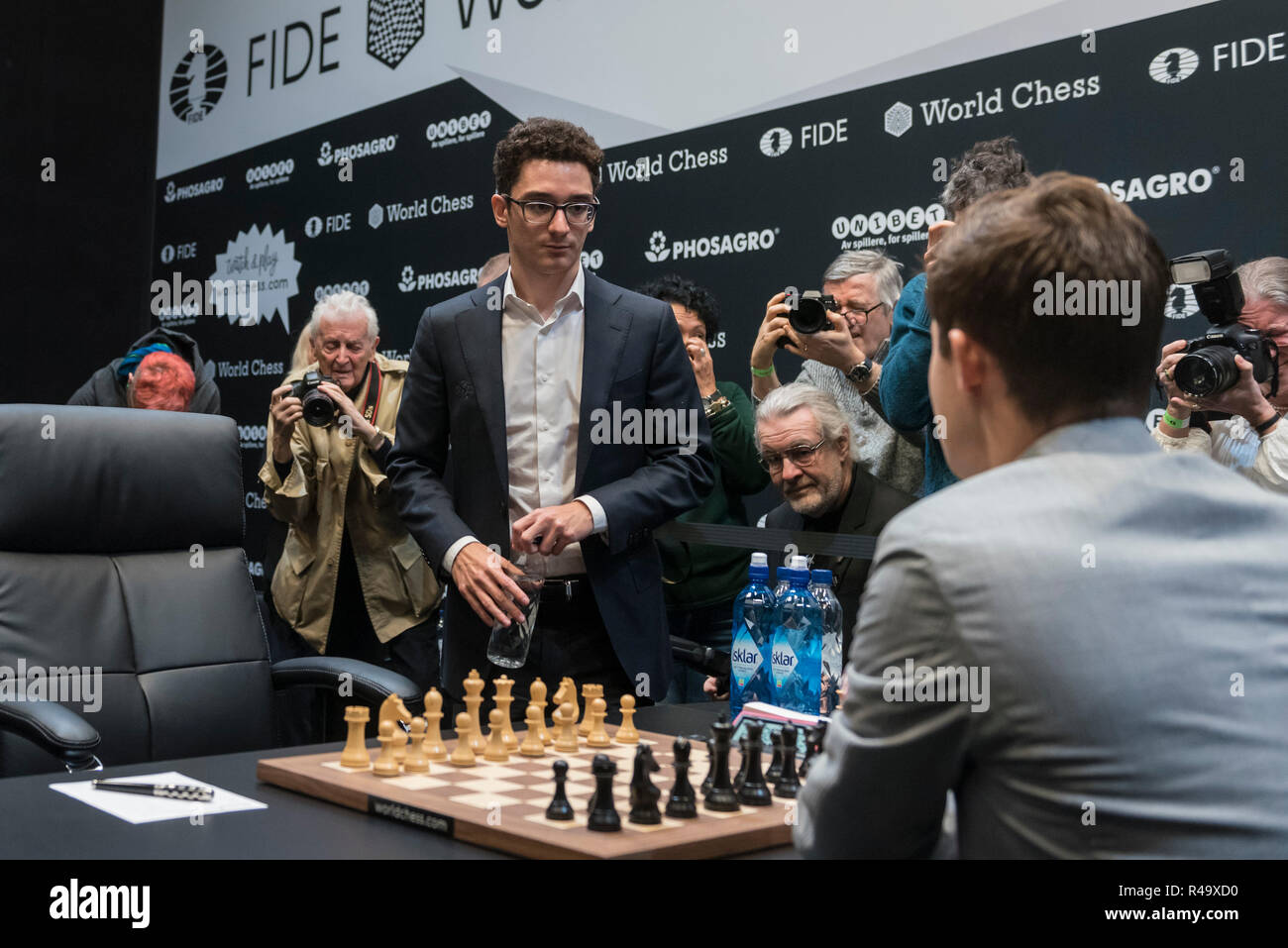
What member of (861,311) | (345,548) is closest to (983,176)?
(861,311)

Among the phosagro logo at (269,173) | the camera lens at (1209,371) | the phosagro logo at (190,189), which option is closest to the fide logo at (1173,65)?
the camera lens at (1209,371)

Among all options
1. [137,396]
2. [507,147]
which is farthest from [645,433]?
[137,396]

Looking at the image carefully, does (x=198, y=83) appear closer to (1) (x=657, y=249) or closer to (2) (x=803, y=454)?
(1) (x=657, y=249)

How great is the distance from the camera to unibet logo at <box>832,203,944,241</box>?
10.5 ft

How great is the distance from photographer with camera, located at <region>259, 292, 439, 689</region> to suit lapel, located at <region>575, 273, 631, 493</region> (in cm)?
127

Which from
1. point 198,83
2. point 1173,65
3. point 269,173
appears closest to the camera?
point 1173,65

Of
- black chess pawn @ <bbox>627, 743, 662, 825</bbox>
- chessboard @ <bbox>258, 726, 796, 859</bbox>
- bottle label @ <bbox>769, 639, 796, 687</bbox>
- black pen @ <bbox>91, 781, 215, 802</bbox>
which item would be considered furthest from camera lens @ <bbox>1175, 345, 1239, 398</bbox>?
black pen @ <bbox>91, 781, 215, 802</bbox>

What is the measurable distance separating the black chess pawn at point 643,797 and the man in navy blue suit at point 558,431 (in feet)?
2.81

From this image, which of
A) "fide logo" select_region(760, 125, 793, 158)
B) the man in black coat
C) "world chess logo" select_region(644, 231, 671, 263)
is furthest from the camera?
the man in black coat

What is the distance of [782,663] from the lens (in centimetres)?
170

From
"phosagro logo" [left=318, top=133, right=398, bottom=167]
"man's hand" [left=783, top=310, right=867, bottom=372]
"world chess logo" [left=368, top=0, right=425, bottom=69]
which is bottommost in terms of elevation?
"man's hand" [left=783, top=310, right=867, bottom=372]

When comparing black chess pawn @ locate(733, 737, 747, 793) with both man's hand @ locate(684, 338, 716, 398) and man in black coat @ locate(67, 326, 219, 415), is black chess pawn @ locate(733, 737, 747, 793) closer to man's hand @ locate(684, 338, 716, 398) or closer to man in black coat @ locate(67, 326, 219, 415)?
man's hand @ locate(684, 338, 716, 398)

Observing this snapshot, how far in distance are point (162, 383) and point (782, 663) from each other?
2700 mm

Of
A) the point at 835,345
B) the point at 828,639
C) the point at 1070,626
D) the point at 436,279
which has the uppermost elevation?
the point at 436,279
